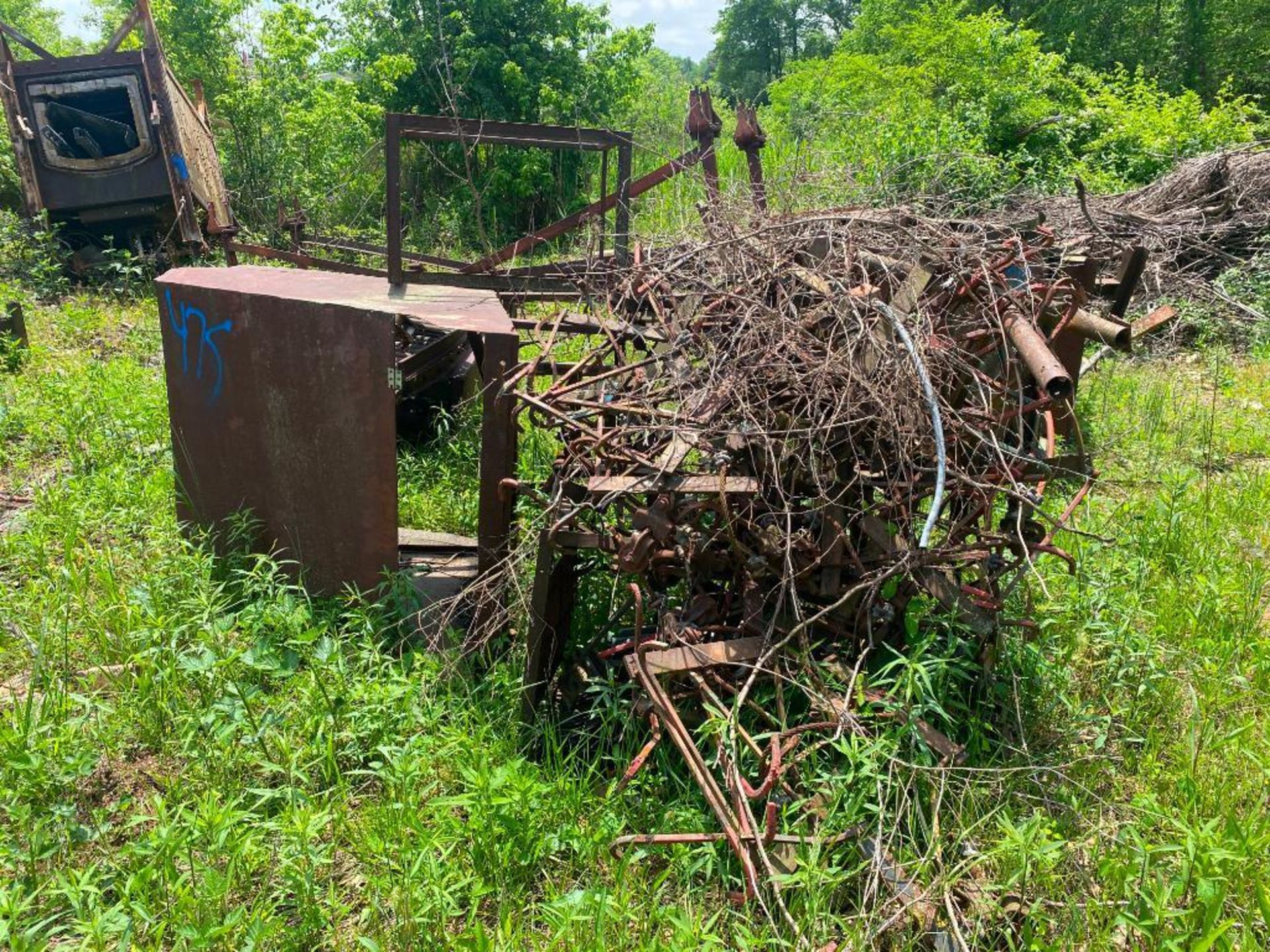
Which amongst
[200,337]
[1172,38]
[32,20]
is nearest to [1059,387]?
[200,337]

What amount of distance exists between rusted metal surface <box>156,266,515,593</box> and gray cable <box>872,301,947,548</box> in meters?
1.48

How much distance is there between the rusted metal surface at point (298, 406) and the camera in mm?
3393

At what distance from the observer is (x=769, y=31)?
1641 inches

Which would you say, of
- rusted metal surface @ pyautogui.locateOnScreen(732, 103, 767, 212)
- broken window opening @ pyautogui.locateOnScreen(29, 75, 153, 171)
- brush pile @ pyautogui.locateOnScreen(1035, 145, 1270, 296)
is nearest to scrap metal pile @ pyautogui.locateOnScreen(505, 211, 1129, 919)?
rusted metal surface @ pyautogui.locateOnScreen(732, 103, 767, 212)

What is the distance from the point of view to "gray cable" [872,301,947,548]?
202 cm

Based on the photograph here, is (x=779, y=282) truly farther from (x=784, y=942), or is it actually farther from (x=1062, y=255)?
(x=784, y=942)

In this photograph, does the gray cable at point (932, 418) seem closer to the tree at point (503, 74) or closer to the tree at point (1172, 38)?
the tree at point (503, 74)

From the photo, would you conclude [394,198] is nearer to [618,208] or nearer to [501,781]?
[618,208]

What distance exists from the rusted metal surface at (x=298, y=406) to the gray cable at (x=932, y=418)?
148 cm

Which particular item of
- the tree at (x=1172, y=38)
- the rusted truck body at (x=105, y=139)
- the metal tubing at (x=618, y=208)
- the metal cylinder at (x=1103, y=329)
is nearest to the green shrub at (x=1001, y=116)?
the metal tubing at (x=618, y=208)

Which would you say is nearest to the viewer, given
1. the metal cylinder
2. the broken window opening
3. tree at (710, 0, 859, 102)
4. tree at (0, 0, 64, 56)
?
the metal cylinder

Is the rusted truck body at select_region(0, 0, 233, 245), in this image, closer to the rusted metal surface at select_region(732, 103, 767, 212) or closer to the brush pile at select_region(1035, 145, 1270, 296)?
the rusted metal surface at select_region(732, 103, 767, 212)

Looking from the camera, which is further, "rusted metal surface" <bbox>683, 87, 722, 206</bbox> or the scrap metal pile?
"rusted metal surface" <bbox>683, 87, 722, 206</bbox>

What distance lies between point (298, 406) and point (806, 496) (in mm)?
2156
